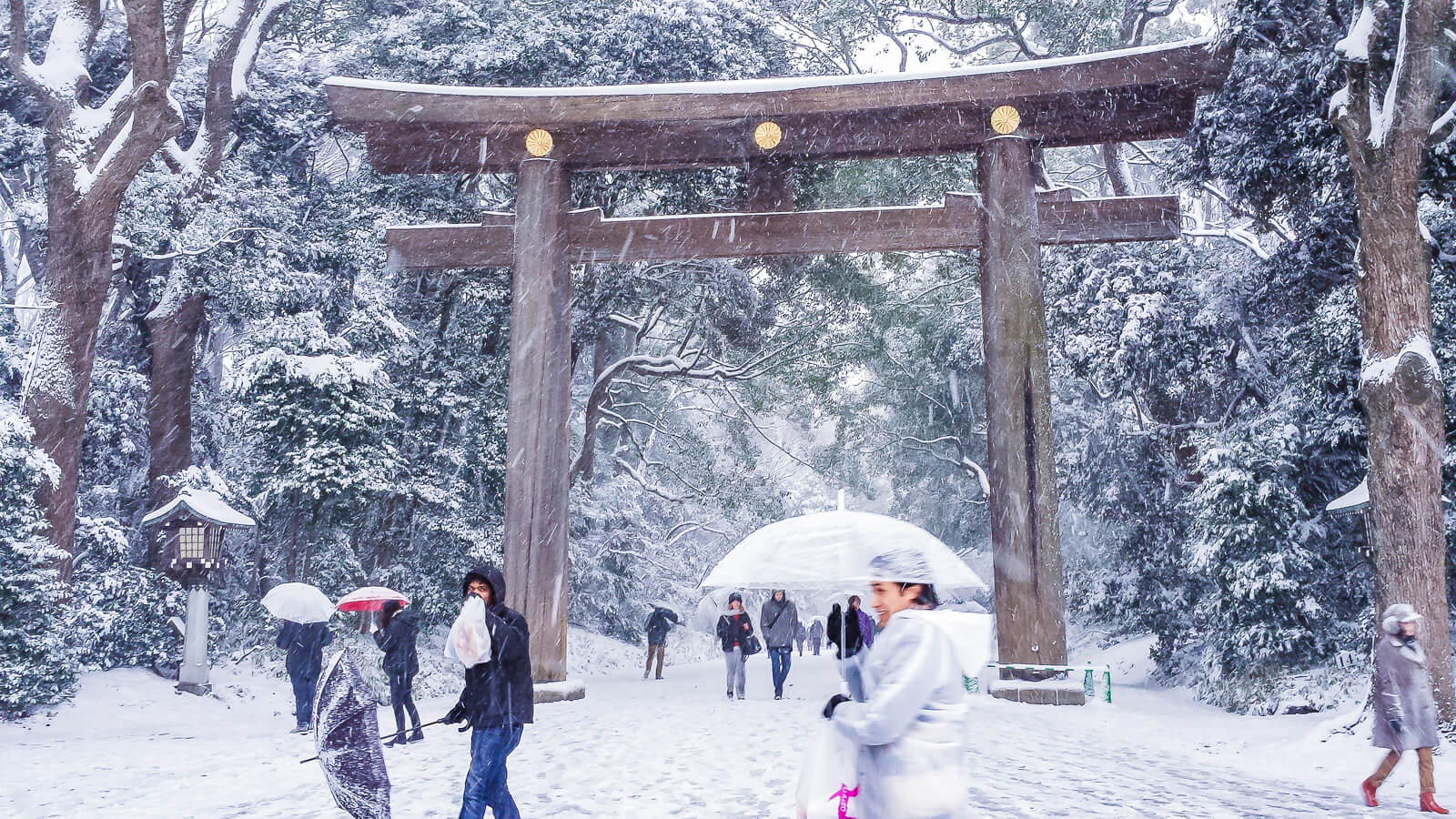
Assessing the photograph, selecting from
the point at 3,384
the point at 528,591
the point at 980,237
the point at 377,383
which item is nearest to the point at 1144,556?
the point at 980,237

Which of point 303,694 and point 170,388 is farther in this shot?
point 170,388

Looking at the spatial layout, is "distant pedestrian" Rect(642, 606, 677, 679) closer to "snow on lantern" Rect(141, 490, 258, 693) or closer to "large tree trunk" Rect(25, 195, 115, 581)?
"snow on lantern" Rect(141, 490, 258, 693)

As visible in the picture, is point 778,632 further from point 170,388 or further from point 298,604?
point 170,388

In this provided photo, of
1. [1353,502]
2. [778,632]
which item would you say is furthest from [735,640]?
[1353,502]

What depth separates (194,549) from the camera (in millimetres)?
14406

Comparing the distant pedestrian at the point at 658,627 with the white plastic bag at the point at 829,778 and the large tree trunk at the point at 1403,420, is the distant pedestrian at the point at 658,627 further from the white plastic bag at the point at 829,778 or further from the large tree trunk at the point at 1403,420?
the white plastic bag at the point at 829,778

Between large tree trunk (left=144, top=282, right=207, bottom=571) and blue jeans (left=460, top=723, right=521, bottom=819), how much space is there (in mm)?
14062

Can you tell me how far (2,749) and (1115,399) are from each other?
15.6 m

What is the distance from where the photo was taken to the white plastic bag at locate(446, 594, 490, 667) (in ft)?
18.3

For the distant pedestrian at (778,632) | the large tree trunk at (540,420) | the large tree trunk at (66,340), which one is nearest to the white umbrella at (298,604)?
the large tree trunk at (540,420)

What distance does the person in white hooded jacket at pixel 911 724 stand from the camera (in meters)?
3.46

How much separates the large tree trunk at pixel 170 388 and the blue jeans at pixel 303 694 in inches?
283

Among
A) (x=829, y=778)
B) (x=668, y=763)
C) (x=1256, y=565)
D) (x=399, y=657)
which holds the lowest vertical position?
(x=668, y=763)

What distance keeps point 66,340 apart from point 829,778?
13.2m
